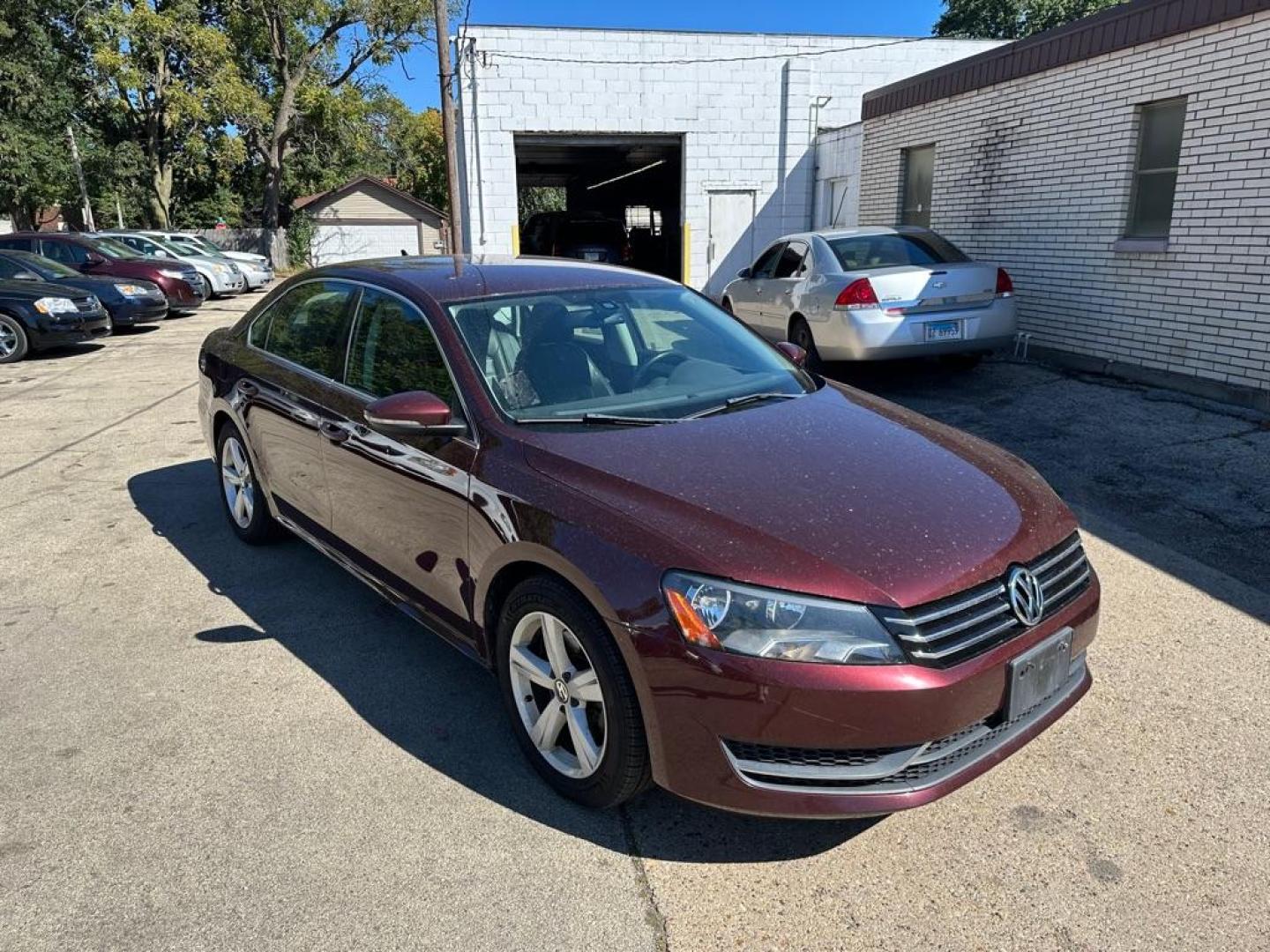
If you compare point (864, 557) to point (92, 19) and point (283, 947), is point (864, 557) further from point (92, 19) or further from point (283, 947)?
point (92, 19)

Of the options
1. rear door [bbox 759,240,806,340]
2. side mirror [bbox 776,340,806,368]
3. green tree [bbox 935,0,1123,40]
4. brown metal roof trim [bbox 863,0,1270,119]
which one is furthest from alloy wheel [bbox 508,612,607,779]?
green tree [bbox 935,0,1123,40]

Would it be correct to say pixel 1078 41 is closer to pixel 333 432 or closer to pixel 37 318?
pixel 333 432

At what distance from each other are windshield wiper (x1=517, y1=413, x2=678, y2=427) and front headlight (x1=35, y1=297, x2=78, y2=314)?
12210mm

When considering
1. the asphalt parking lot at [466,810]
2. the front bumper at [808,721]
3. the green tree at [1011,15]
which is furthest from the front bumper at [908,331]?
the green tree at [1011,15]

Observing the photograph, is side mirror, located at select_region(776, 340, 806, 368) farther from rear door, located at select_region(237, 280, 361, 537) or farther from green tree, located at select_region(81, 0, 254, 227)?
green tree, located at select_region(81, 0, 254, 227)

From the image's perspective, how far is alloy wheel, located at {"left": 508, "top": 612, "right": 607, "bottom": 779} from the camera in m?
2.67

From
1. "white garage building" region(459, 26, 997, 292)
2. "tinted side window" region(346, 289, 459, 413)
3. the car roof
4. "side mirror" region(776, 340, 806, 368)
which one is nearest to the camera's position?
"tinted side window" region(346, 289, 459, 413)

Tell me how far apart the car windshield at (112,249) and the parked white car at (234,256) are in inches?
107

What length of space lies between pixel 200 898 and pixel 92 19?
3360 cm

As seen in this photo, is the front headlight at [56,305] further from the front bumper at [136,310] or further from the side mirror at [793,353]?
the side mirror at [793,353]

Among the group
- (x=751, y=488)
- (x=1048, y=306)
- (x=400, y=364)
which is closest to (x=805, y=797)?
(x=751, y=488)

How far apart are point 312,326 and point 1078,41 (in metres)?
8.99

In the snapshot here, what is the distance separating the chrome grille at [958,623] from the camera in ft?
7.52

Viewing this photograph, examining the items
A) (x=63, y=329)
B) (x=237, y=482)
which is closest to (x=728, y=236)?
(x=63, y=329)
